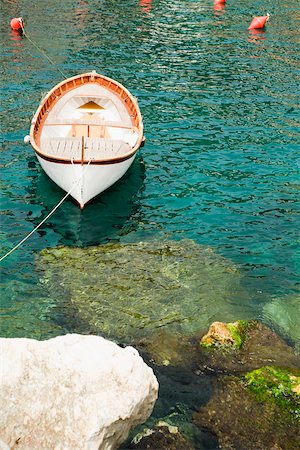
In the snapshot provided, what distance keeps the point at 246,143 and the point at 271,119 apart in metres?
3.17

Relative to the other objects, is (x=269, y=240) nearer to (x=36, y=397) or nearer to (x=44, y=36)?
(x=36, y=397)

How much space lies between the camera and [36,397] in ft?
24.6

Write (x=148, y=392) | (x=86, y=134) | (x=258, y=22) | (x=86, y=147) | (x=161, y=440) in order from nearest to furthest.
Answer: (x=148, y=392)
(x=161, y=440)
(x=86, y=147)
(x=86, y=134)
(x=258, y=22)

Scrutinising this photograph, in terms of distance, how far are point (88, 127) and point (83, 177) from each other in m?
4.34

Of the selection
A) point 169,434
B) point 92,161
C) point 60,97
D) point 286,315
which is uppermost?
point 92,161

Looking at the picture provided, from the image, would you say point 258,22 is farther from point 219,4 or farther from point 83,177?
point 83,177

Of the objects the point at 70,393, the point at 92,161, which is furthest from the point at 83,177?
the point at 70,393

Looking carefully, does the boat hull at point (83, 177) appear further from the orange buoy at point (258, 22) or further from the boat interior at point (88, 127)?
the orange buoy at point (258, 22)

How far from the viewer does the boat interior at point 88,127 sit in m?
17.8

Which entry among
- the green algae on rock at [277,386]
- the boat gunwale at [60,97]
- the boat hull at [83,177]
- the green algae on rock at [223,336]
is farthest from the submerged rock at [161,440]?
the boat gunwale at [60,97]

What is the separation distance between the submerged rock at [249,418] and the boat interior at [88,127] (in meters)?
8.75

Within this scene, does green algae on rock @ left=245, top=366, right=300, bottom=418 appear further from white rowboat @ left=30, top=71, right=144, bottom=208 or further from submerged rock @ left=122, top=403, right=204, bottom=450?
white rowboat @ left=30, top=71, right=144, bottom=208

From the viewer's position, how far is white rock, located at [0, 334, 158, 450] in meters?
7.31

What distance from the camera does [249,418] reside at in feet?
32.3
